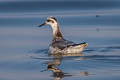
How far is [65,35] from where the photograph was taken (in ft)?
61.4

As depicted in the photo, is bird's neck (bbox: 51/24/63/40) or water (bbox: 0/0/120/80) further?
bird's neck (bbox: 51/24/63/40)

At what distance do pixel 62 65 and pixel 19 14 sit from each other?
8156mm

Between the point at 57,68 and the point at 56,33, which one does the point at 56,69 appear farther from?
the point at 56,33

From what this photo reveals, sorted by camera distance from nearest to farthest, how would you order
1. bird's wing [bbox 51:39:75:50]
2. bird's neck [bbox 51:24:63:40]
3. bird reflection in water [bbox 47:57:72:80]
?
bird reflection in water [bbox 47:57:72:80], bird's wing [bbox 51:39:75:50], bird's neck [bbox 51:24:63:40]

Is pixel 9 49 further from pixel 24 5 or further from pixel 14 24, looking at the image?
pixel 24 5

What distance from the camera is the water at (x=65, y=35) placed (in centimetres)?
1349

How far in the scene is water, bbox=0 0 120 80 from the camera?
44.3 feet

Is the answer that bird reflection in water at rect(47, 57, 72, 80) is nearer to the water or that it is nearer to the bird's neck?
the water

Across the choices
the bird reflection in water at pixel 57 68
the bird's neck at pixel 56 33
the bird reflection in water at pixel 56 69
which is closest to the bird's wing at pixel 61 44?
the bird reflection in water at pixel 57 68

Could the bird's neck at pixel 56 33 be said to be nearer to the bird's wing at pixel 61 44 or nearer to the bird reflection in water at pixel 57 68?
the bird's wing at pixel 61 44

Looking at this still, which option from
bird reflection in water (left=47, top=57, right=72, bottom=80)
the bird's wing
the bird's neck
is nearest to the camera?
bird reflection in water (left=47, top=57, right=72, bottom=80)

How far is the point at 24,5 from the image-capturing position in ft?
76.5

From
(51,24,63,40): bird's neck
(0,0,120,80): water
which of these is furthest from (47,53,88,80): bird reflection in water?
(51,24,63,40): bird's neck

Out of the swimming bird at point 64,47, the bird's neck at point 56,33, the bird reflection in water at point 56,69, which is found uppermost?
the bird's neck at point 56,33
